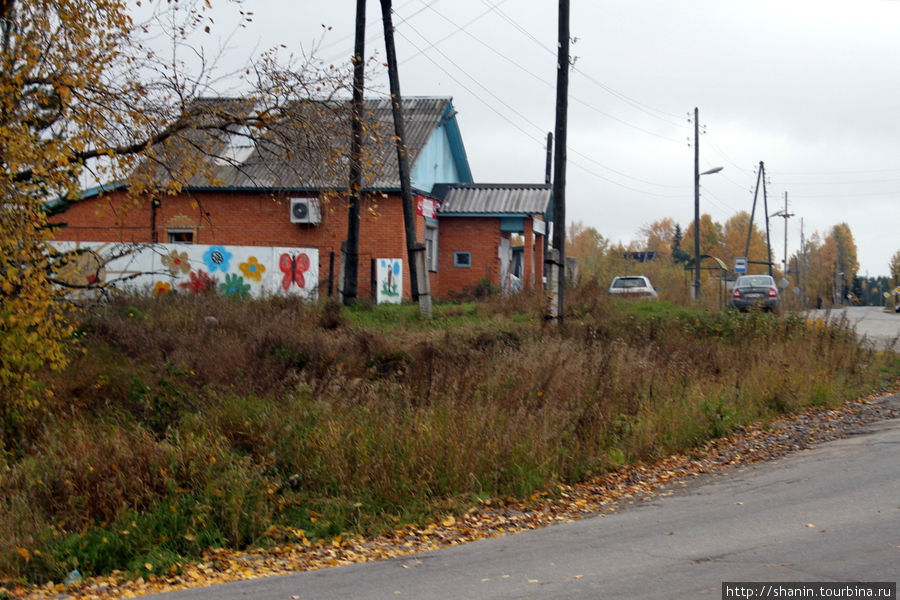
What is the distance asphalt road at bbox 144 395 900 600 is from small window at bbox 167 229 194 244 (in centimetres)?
2206

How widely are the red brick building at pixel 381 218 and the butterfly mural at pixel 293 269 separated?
2.02 feet

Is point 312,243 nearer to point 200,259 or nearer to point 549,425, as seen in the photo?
point 200,259

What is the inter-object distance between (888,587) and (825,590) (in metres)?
0.40

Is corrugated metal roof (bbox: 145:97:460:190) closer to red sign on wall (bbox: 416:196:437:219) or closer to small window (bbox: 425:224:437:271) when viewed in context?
red sign on wall (bbox: 416:196:437:219)

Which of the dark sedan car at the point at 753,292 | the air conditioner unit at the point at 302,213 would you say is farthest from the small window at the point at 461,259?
the dark sedan car at the point at 753,292

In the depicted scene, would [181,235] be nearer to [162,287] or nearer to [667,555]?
[162,287]

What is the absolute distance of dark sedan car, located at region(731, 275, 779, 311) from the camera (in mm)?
33906

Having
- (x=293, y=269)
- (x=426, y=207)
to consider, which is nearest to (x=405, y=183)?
(x=293, y=269)

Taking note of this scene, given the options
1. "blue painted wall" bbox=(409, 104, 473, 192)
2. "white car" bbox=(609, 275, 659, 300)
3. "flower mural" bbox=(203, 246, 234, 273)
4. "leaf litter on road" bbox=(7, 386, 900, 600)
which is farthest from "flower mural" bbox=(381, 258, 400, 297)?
"leaf litter on road" bbox=(7, 386, 900, 600)

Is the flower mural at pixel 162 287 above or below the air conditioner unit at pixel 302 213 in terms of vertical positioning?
below

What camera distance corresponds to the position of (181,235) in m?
28.3

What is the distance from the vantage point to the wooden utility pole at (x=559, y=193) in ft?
58.4

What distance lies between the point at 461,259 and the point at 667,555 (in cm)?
2413

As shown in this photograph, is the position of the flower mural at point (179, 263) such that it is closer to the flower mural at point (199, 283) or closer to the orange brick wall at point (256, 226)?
the flower mural at point (199, 283)
